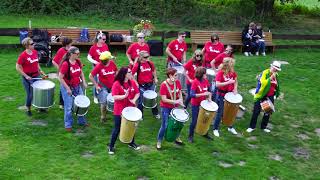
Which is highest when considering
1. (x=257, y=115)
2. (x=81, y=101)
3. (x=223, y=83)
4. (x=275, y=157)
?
(x=223, y=83)

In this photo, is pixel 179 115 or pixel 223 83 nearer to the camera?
pixel 179 115

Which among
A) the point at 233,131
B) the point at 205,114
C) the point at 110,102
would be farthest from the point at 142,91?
the point at 233,131

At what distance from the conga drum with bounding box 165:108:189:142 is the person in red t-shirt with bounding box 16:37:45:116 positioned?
138 inches

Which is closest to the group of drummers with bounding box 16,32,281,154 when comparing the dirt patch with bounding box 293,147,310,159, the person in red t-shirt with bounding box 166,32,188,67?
the person in red t-shirt with bounding box 166,32,188,67

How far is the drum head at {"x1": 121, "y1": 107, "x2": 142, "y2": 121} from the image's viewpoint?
9.04 meters

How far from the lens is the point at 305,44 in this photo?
21.8m

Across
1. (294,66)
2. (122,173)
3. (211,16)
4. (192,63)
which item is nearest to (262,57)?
(294,66)

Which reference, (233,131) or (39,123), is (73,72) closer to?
(39,123)

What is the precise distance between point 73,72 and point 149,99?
199 cm

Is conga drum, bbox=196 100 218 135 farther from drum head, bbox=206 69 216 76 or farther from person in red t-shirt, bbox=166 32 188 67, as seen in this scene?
person in red t-shirt, bbox=166 32 188 67

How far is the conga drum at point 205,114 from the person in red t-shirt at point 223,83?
57 cm

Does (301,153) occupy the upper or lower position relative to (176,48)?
lower

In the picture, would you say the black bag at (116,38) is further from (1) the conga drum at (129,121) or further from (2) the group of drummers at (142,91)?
(1) the conga drum at (129,121)

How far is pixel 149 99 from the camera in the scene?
436 inches
